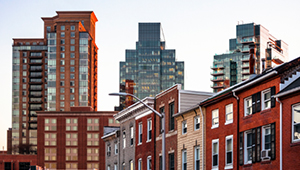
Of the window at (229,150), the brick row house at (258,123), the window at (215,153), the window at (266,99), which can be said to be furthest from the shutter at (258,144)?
the window at (215,153)

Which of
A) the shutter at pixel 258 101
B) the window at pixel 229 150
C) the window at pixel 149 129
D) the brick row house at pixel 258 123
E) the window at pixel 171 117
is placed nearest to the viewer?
the brick row house at pixel 258 123

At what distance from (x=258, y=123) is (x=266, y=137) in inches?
48.0

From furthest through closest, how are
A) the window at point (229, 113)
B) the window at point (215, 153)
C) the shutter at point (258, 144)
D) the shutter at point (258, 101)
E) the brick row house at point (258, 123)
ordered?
1. the window at point (215, 153)
2. the window at point (229, 113)
3. the shutter at point (258, 101)
4. the shutter at point (258, 144)
5. the brick row house at point (258, 123)

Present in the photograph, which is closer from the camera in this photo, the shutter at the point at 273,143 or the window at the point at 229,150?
the shutter at the point at 273,143

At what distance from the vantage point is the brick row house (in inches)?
1298

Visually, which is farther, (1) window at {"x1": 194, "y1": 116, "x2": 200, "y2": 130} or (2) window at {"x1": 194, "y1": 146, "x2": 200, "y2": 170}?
(1) window at {"x1": 194, "y1": 116, "x2": 200, "y2": 130}

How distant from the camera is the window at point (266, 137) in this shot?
35406 millimetres

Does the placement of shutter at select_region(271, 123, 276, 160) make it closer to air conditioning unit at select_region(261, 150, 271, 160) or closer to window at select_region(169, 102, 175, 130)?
air conditioning unit at select_region(261, 150, 271, 160)

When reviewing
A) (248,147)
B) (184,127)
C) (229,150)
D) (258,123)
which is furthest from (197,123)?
(258,123)

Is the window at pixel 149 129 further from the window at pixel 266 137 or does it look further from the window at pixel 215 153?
the window at pixel 266 137

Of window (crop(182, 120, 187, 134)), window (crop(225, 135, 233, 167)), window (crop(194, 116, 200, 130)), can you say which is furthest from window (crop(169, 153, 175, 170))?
window (crop(225, 135, 233, 167))

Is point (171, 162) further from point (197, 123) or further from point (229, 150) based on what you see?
point (229, 150)

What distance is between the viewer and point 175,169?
49094mm

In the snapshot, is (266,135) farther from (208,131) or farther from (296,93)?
(208,131)
